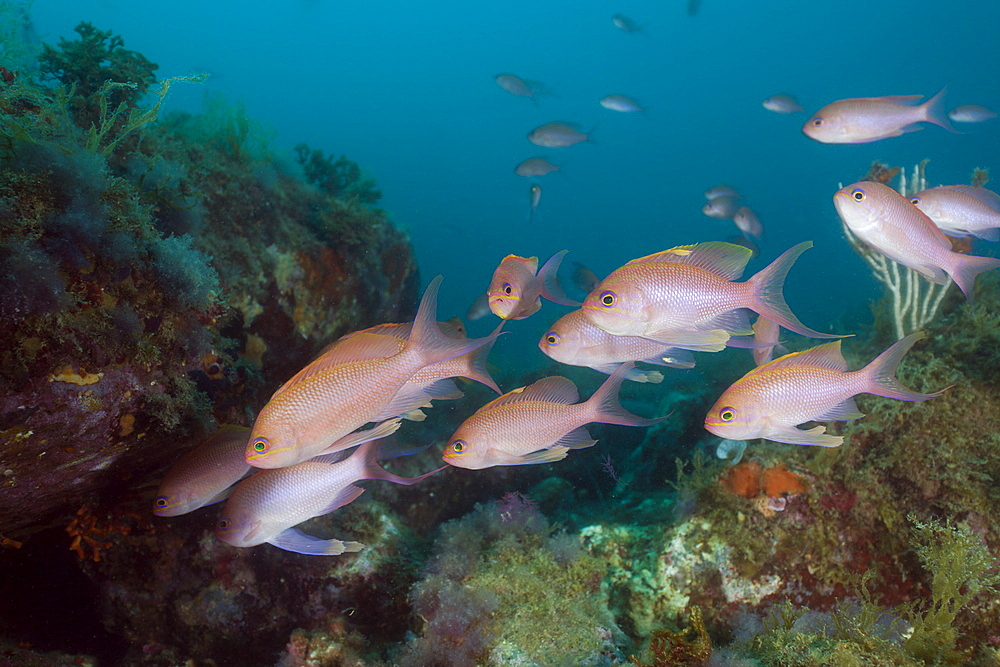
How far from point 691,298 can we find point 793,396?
32.9 inches

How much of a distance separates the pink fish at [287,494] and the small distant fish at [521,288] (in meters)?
1.39

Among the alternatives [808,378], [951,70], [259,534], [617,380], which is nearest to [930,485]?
[808,378]

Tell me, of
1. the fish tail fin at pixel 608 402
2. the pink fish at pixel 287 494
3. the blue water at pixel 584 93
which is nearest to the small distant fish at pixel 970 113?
the fish tail fin at pixel 608 402

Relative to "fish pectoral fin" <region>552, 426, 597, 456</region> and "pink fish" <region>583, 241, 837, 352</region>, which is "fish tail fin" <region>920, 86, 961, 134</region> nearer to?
"pink fish" <region>583, 241, 837, 352</region>

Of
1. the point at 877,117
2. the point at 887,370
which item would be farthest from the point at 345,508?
the point at 877,117

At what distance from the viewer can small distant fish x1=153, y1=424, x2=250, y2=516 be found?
285 cm

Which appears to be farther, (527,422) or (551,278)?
(551,278)

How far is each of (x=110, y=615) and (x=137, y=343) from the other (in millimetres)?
3146

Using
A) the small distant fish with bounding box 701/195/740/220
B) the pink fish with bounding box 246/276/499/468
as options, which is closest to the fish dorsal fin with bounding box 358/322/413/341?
the pink fish with bounding box 246/276/499/468

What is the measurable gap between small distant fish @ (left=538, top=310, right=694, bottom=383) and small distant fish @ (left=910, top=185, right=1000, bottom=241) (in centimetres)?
199

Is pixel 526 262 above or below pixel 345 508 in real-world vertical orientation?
above

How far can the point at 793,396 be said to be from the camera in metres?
2.71

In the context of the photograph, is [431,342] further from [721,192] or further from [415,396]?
[721,192]

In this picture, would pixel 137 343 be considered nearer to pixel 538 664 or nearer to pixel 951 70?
pixel 538 664
